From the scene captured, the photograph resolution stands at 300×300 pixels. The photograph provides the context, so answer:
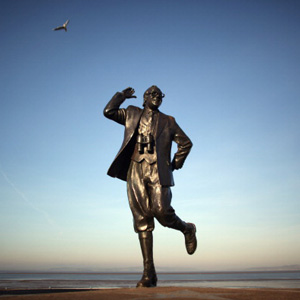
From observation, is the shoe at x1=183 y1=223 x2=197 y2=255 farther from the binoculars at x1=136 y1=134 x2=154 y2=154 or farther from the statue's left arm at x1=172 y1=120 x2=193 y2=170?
the binoculars at x1=136 y1=134 x2=154 y2=154

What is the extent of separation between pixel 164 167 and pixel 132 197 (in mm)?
845

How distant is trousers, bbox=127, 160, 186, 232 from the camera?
584 cm

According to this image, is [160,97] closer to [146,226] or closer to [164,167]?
[164,167]

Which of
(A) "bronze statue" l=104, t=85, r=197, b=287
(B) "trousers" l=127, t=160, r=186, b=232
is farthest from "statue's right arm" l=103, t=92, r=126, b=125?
(B) "trousers" l=127, t=160, r=186, b=232

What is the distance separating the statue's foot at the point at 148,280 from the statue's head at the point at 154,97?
10.6 ft

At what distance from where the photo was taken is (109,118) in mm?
6445

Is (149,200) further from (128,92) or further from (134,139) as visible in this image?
(128,92)

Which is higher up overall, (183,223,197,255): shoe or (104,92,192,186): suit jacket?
(104,92,192,186): suit jacket

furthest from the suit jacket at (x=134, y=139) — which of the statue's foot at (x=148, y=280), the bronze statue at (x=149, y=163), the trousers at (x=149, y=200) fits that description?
the statue's foot at (x=148, y=280)

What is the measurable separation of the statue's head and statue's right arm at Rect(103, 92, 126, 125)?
528mm

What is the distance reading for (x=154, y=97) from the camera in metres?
6.63

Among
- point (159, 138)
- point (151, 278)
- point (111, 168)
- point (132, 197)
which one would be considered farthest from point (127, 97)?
point (151, 278)

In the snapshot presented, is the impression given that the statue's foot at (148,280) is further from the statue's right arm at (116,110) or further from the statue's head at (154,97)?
the statue's head at (154,97)

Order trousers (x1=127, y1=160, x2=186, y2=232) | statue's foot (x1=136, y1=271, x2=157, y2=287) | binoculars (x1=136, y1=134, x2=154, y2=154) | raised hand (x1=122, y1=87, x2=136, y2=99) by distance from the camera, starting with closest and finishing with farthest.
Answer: statue's foot (x1=136, y1=271, x2=157, y2=287)
trousers (x1=127, y1=160, x2=186, y2=232)
binoculars (x1=136, y1=134, x2=154, y2=154)
raised hand (x1=122, y1=87, x2=136, y2=99)
